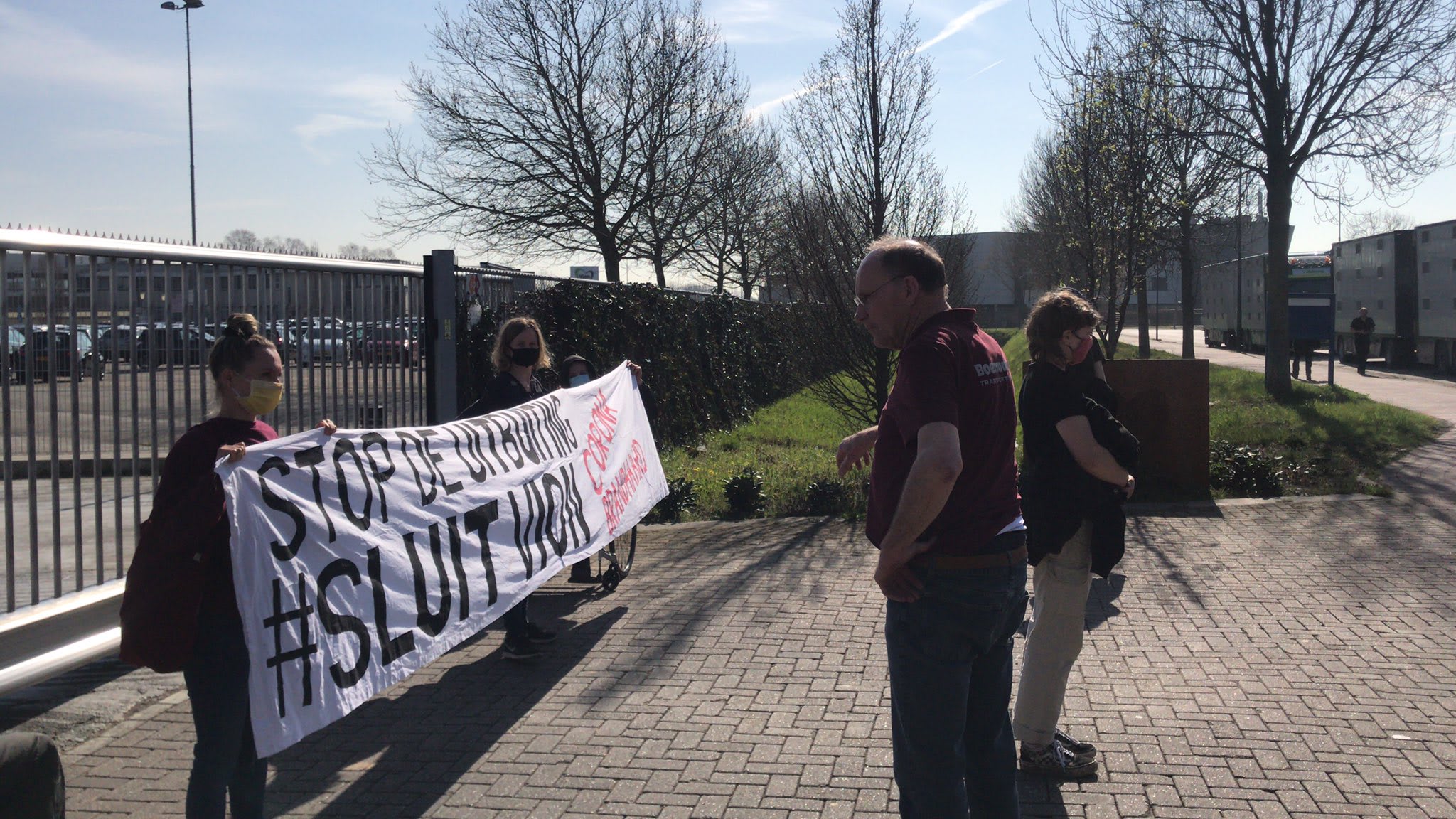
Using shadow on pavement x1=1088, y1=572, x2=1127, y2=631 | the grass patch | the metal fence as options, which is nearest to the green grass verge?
the grass patch

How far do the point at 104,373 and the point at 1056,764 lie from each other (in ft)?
14.5

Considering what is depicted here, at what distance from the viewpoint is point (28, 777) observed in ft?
9.73

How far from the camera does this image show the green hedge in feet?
36.8

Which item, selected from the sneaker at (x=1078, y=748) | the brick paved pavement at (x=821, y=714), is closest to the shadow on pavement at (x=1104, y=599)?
the brick paved pavement at (x=821, y=714)

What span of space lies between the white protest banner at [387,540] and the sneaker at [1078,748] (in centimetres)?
258

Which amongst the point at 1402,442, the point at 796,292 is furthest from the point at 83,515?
the point at 1402,442

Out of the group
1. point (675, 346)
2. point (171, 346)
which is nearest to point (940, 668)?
point (171, 346)

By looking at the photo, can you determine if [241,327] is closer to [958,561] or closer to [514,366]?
[958,561]

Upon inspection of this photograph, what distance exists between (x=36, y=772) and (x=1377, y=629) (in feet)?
21.2

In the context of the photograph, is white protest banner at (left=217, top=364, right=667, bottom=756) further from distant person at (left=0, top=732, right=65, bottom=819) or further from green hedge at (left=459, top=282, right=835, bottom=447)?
green hedge at (left=459, top=282, right=835, bottom=447)

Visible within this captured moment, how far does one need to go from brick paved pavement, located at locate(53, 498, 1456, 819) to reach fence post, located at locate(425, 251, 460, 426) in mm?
1679

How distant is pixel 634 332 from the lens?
50.0 ft

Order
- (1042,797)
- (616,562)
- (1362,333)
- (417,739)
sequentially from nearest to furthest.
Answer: (1042,797) → (417,739) → (616,562) → (1362,333)

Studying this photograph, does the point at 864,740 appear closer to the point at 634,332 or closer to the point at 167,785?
the point at 167,785
